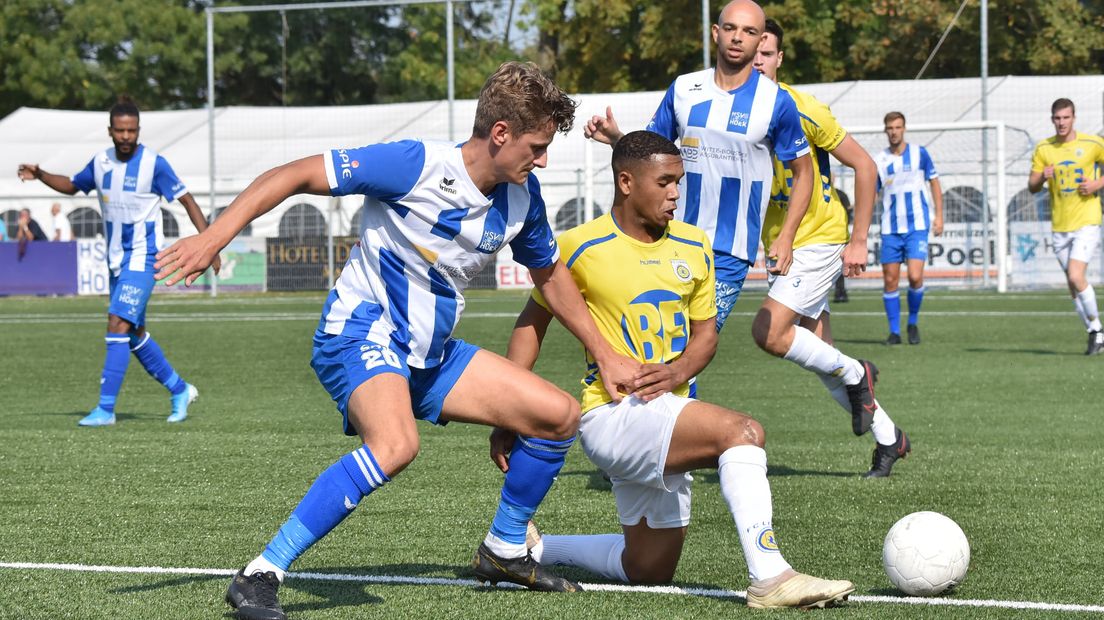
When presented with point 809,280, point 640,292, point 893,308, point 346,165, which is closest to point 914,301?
point 893,308

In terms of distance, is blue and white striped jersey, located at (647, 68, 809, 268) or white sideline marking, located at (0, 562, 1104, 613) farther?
blue and white striped jersey, located at (647, 68, 809, 268)

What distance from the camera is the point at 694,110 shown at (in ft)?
23.9

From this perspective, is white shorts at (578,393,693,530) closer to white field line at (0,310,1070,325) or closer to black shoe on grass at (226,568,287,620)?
black shoe on grass at (226,568,287,620)

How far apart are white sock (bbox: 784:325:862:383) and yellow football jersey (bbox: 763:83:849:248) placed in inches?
24.1

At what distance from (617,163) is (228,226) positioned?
4.91ft

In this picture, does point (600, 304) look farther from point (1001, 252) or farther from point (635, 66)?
point (635, 66)

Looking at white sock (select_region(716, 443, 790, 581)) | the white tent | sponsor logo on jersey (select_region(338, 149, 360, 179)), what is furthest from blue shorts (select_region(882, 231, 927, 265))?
sponsor logo on jersey (select_region(338, 149, 360, 179))

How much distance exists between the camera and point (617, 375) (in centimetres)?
491

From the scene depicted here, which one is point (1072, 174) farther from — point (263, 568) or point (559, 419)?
point (263, 568)

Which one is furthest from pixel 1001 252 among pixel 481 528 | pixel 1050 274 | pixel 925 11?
pixel 481 528

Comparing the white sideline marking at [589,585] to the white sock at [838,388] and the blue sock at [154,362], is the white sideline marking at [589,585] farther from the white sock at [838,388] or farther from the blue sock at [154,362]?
the blue sock at [154,362]

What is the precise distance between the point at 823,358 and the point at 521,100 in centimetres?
314

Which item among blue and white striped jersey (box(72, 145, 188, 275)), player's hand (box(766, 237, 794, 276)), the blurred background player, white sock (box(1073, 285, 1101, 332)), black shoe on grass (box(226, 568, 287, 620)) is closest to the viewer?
black shoe on grass (box(226, 568, 287, 620))

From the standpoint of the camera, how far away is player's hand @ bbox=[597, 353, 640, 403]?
4.90 m
